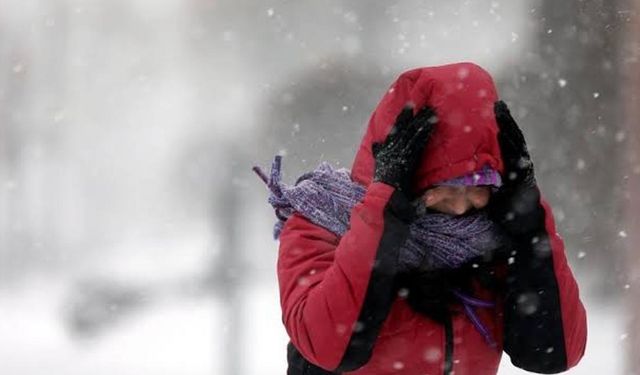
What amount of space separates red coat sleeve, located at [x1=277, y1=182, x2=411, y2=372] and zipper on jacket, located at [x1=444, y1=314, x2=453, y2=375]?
0.12 metres

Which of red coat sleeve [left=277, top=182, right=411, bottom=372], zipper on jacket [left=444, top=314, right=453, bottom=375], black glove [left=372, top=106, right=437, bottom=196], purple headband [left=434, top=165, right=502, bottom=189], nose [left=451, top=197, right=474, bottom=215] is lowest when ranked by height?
zipper on jacket [left=444, top=314, right=453, bottom=375]

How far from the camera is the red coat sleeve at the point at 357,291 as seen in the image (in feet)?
4.85

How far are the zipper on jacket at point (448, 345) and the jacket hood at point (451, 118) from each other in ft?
0.75

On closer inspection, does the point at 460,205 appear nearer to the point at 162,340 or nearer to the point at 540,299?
the point at 540,299

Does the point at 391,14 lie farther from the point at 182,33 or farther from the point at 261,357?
the point at 261,357

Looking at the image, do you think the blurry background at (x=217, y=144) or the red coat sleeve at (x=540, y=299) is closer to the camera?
the red coat sleeve at (x=540, y=299)

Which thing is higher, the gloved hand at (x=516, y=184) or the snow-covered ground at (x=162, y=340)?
the gloved hand at (x=516, y=184)

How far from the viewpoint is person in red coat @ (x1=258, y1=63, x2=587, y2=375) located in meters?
1.49

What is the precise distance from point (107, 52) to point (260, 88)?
1.37 m

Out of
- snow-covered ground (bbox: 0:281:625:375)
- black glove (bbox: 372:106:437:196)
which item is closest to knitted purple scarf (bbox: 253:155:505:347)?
black glove (bbox: 372:106:437:196)

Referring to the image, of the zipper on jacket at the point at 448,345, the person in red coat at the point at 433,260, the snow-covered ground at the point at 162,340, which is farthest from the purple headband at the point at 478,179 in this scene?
the snow-covered ground at the point at 162,340

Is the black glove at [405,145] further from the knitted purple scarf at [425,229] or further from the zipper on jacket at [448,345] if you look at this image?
the zipper on jacket at [448,345]

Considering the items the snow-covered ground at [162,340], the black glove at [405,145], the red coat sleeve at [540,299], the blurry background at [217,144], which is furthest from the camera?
the blurry background at [217,144]

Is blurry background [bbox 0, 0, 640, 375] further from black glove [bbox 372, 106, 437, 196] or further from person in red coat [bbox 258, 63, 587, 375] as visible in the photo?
black glove [bbox 372, 106, 437, 196]
